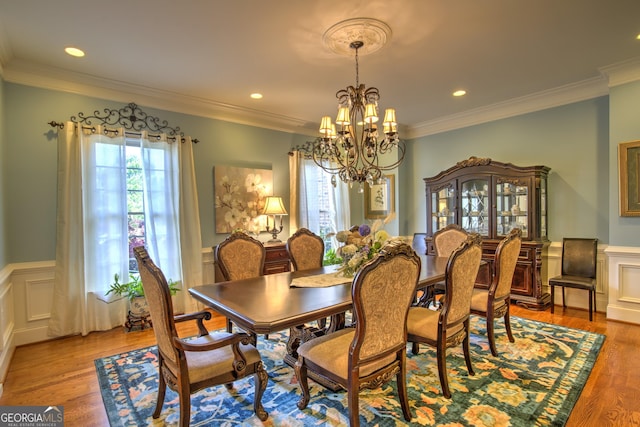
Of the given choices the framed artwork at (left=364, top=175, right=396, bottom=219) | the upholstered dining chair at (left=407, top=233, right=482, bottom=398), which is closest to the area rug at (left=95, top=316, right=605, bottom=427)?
the upholstered dining chair at (left=407, top=233, right=482, bottom=398)

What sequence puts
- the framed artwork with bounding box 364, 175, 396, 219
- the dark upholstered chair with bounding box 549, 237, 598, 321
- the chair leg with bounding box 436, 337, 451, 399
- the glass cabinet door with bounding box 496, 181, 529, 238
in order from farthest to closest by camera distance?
the framed artwork with bounding box 364, 175, 396, 219, the glass cabinet door with bounding box 496, 181, 529, 238, the dark upholstered chair with bounding box 549, 237, 598, 321, the chair leg with bounding box 436, 337, 451, 399

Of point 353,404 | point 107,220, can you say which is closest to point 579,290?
point 353,404

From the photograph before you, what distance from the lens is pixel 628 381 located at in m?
2.38

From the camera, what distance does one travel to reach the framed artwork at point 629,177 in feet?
11.4

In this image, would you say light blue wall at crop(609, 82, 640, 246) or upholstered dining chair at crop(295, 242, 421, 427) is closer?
upholstered dining chair at crop(295, 242, 421, 427)

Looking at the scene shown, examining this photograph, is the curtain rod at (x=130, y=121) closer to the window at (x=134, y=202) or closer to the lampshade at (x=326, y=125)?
the window at (x=134, y=202)

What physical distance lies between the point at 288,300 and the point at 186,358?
25.3 inches

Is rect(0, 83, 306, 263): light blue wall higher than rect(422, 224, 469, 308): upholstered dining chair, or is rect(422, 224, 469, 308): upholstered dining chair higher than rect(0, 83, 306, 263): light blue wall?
rect(0, 83, 306, 263): light blue wall

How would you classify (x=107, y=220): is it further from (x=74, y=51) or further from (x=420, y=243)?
(x=420, y=243)

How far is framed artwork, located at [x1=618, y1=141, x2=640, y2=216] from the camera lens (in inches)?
136

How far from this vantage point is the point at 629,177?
351 cm

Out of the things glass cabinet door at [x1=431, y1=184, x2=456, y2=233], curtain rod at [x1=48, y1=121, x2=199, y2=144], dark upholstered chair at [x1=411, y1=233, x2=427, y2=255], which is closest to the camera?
curtain rod at [x1=48, y1=121, x2=199, y2=144]

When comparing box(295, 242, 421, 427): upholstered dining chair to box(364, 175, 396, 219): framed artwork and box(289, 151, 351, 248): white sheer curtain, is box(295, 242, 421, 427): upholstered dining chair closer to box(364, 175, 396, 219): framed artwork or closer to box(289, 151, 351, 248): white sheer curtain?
box(289, 151, 351, 248): white sheer curtain

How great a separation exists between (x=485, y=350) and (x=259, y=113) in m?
3.95
